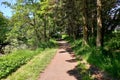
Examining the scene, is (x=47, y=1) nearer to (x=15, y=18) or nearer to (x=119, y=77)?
(x=15, y=18)

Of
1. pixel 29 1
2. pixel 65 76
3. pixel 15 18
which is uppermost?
pixel 29 1

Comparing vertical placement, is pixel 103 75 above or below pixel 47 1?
below

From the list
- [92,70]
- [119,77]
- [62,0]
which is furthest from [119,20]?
[119,77]

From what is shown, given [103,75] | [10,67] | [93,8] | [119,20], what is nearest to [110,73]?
[103,75]

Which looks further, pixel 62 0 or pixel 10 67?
pixel 62 0

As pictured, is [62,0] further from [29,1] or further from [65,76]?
[65,76]

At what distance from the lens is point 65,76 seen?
10.9 metres

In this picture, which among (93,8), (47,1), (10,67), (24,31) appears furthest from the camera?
(24,31)

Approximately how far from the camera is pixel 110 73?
9.68 m

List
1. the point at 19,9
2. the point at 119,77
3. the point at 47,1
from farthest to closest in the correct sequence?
the point at 19,9 < the point at 47,1 < the point at 119,77

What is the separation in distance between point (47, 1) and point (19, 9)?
24.0 feet

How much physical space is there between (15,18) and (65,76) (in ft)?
71.8

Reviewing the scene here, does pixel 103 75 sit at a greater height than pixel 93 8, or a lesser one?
lesser

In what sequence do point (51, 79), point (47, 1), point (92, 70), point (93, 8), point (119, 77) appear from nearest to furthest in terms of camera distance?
1. point (119, 77)
2. point (51, 79)
3. point (92, 70)
4. point (47, 1)
5. point (93, 8)
